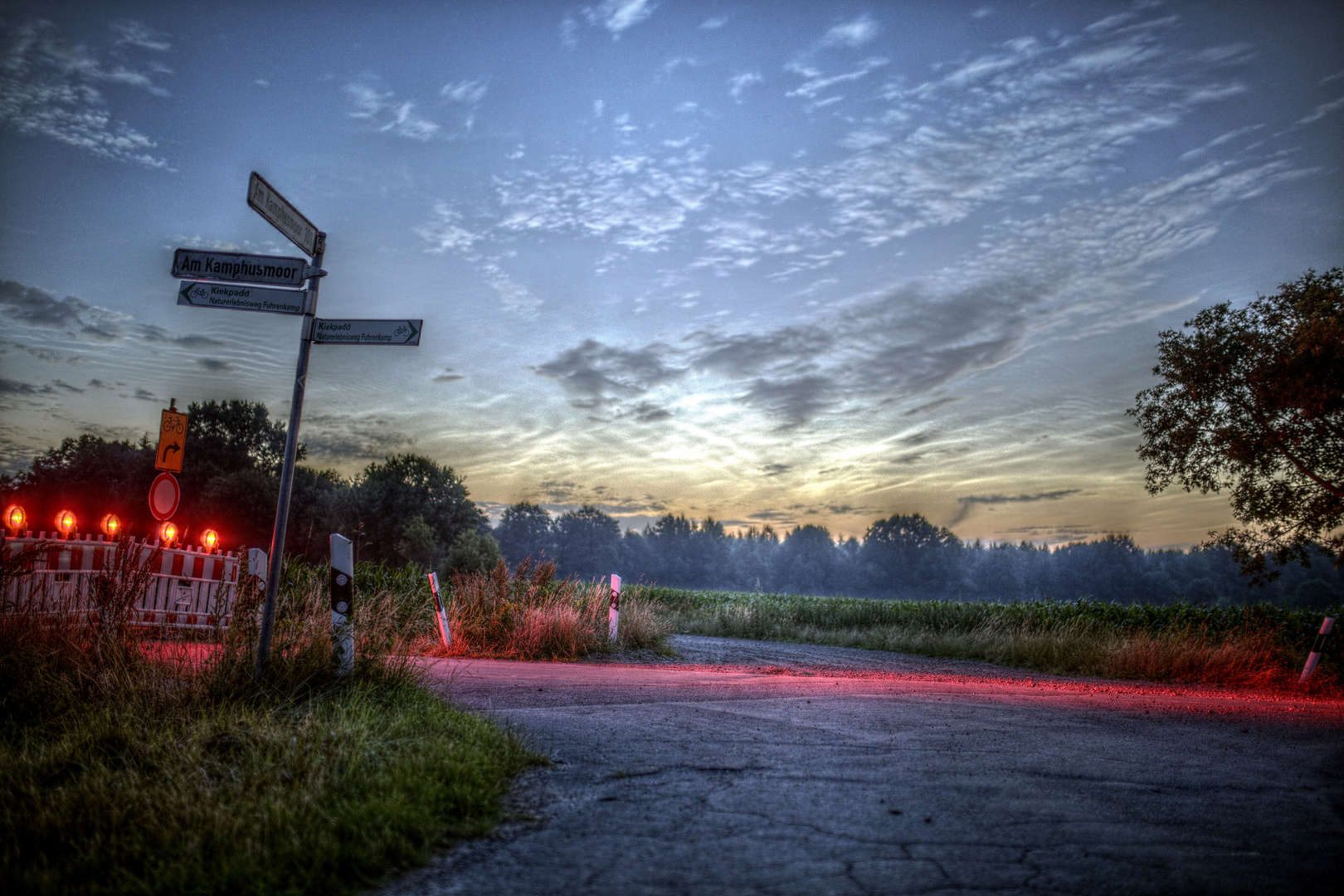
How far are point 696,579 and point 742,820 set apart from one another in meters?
108

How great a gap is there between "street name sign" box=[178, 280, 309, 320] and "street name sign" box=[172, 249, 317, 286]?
7 centimetres

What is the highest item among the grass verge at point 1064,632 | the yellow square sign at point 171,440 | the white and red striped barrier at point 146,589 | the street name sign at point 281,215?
the street name sign at point 281,215

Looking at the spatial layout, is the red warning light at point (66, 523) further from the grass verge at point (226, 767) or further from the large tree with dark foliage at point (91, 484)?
the large tree with dark foliage at point (91, 484)

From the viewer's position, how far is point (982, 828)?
11.7 feet

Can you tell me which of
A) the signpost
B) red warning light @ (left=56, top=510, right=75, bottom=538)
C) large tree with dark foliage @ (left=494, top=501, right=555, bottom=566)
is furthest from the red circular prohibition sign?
large tree with dark foliage @ (left=494, top=501, right=555, bottom=566)

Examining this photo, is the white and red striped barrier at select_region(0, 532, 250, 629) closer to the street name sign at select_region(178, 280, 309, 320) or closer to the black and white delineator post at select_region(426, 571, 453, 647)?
the street name sign at select_region(178, 280, 309, 320)

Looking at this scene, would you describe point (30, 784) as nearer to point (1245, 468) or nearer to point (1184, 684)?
point (1184, 684)

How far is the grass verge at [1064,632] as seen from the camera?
51.9ft

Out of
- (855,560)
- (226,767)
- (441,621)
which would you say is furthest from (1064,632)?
(855,560)

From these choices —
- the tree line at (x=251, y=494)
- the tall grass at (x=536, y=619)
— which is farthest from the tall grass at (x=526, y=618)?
the tree line at (x=251, y=494)

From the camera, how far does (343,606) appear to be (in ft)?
21.2

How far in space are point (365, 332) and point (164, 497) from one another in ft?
33.0

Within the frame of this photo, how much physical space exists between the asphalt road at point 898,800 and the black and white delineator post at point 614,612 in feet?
22.2

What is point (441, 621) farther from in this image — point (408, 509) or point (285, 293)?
point (408, 509)
